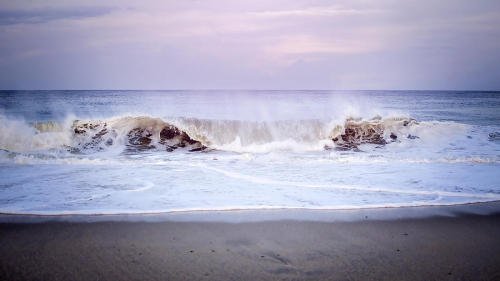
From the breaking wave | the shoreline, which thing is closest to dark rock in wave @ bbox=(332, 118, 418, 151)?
the breaking wave

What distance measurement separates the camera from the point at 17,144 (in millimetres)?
9070

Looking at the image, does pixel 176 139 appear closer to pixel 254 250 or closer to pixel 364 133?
pixel 364 133

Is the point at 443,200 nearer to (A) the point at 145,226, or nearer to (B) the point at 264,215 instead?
(B) the point at 264,215

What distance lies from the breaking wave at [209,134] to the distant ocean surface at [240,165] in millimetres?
38

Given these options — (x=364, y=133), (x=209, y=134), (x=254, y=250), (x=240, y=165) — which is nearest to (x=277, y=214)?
(x=254, y=250)

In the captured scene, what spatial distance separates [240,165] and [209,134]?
4.31 meters

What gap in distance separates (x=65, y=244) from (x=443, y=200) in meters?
4.49

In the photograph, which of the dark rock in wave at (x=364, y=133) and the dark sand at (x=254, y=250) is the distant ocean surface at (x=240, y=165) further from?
the dark sand at (x=254, y=250)

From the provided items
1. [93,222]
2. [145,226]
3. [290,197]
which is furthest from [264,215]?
[93,222]

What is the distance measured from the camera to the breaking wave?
374 inches

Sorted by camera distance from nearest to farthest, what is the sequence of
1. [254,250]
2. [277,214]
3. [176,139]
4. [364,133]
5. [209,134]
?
[254,250], [277,214], [176,139], [209,134], [364,133]

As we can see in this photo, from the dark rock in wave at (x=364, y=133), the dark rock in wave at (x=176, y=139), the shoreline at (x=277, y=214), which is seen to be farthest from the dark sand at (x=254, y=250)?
the dark rock in wave at (x=364, y=133)

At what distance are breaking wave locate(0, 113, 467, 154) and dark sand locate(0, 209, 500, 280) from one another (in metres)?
5.96

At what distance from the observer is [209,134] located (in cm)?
1098
